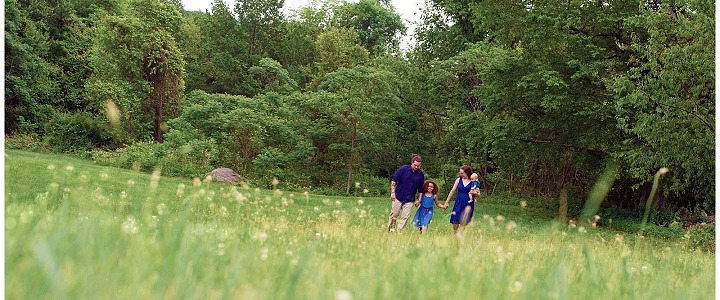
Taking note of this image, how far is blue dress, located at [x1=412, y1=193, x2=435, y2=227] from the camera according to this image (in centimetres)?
1274

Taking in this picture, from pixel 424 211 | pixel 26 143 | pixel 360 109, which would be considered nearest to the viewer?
pixel 424 211

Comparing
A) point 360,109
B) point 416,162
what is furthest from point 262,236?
point 360,109

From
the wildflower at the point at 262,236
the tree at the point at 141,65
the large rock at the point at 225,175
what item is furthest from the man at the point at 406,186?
the tree at the point at 141,65

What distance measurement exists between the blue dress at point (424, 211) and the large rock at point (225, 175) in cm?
1669

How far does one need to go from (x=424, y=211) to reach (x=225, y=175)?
18.3 m

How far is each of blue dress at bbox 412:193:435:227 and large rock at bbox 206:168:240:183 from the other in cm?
1669

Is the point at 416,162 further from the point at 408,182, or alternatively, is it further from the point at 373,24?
the point at 373,24

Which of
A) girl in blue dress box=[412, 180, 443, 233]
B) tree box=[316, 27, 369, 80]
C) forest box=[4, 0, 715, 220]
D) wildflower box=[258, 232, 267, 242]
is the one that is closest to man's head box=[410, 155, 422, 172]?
girl in blue dress box=[412, 180, 443, 233]

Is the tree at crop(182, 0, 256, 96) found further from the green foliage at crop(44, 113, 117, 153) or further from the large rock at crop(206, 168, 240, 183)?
the large rock at crop(206, 168, 240, 183)

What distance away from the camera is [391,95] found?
104 ft

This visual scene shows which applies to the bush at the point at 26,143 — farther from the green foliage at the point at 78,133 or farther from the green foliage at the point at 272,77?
the green foliage at the point at 272,77

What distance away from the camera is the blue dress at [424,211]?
12.7m

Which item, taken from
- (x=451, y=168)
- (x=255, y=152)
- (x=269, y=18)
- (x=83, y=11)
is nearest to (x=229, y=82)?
(x=269, y=18)

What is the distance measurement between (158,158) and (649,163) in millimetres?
21188
